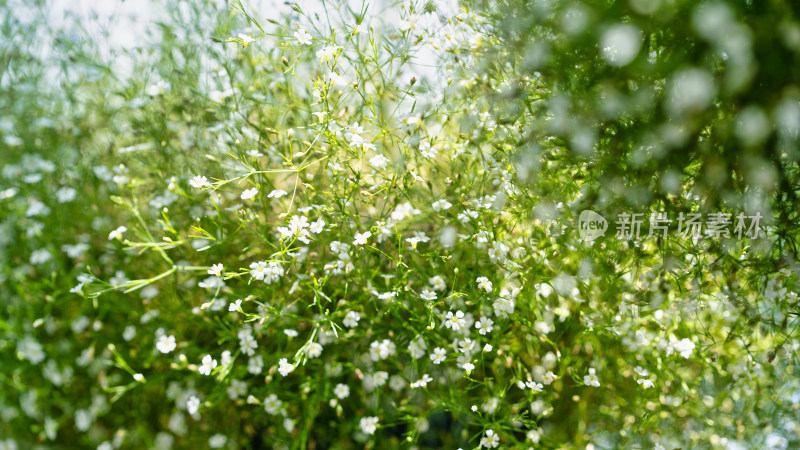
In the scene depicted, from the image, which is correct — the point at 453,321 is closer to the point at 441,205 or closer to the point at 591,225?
the point at 441,205

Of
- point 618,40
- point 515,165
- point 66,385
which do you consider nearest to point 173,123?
point 66,385

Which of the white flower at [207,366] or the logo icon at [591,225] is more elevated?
the logo icon at [591,225]

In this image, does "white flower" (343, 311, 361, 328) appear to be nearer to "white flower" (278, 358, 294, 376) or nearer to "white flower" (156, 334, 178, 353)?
"white flower" (278, 358, 294, 376)

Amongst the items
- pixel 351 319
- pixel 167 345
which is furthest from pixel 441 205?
pixel 167 345

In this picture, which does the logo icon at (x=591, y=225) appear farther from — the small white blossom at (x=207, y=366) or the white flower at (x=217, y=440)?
the white flower at (x=217, y=440)

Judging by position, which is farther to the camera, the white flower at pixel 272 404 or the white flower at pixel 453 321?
the white flower at pixel 272 404

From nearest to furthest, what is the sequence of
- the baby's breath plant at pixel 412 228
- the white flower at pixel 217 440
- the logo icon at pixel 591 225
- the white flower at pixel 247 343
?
the baby's breath plant at pixel 412 228 → the logo icon at pixel 591 225 → the white flower at pixel 247 343 → the white flower at pixel 217 440

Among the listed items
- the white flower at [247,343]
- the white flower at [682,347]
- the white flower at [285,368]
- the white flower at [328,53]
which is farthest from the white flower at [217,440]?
the white flower at [682,347]

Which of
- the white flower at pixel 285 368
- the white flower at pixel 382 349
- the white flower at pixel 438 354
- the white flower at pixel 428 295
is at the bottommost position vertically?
the white flower at pixel 285 368

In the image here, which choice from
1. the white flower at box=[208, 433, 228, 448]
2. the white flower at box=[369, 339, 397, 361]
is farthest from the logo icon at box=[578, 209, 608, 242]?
the white flower at box=[208, 433, 228, 448]

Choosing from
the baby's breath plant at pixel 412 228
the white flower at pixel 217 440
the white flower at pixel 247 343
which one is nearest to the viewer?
the baby's breath plant at pixel 412 228
